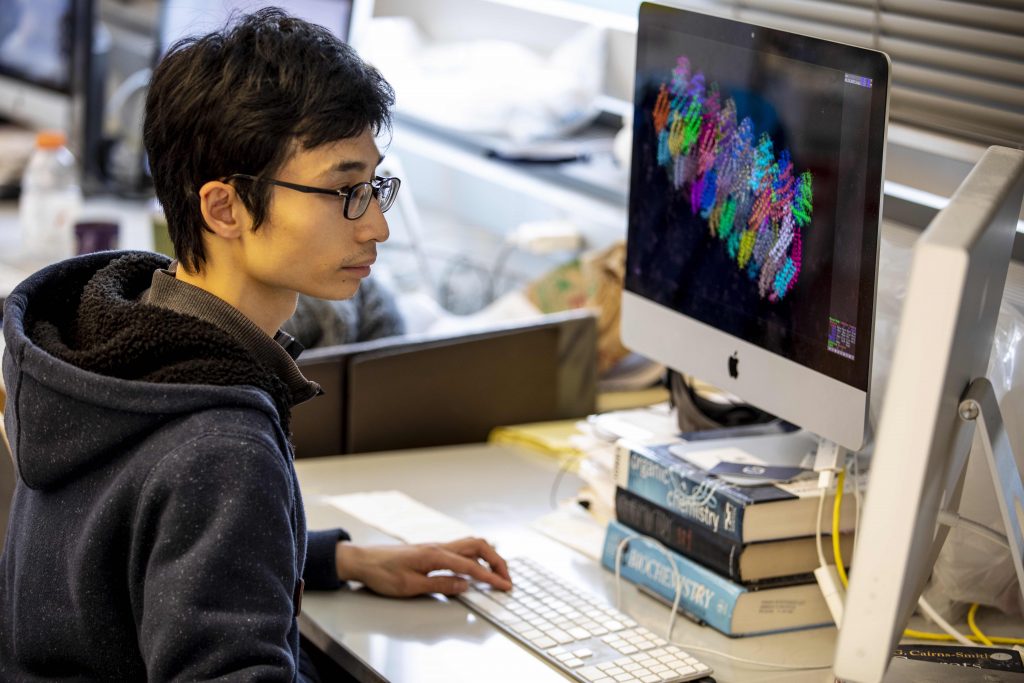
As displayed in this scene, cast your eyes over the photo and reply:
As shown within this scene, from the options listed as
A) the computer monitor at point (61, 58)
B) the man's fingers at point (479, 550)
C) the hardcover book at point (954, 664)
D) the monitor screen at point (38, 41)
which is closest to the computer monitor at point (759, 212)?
the hardcover book at point (954, 664)

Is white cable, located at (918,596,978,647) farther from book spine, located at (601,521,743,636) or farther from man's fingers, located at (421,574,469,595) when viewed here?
man's fingers, located at (421,574,469,595)

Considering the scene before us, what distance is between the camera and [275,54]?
1225 mm

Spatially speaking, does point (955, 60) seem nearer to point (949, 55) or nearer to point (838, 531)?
point (949, 55)

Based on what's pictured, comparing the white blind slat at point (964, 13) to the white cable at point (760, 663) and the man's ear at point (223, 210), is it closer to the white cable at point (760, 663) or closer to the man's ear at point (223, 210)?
the white cable at point (760, 663)

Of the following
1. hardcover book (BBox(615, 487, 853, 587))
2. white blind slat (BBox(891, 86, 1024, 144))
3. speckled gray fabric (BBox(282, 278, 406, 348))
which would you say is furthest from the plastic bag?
speckled gray fabric (BBox(282, 278, 406, 348))

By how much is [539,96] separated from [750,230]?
1.30m

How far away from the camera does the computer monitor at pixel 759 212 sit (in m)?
1.35

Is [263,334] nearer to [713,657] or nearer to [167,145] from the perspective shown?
[167,145]

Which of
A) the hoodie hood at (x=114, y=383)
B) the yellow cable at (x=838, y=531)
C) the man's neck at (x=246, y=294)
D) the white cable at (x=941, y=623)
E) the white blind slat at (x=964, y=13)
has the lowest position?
the white cable at (x=941, y=623)

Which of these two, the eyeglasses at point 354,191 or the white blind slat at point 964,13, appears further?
the white blind slat at point 964,13

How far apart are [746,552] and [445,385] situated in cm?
70

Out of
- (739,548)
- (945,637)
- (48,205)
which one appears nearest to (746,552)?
(739,548)

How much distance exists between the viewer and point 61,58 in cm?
340

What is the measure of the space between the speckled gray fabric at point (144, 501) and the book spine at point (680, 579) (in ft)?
1.52
